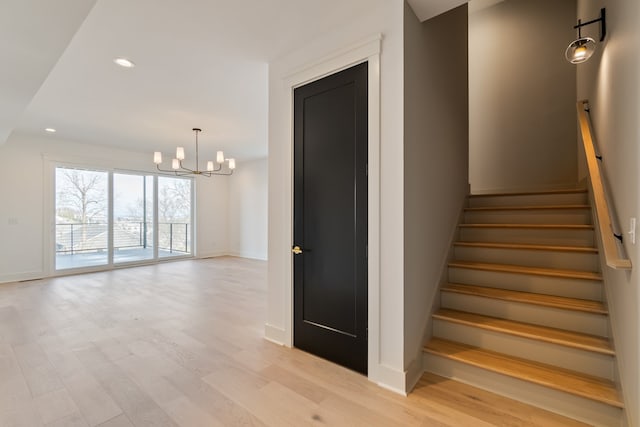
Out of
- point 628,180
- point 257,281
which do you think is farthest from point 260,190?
point 628,180

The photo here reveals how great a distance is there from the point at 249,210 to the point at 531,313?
23.7 feet

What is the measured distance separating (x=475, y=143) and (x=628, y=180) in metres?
3.48

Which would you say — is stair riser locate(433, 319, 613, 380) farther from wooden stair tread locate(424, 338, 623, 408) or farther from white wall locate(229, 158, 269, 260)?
white wall locate(229, 158, 269, 260)

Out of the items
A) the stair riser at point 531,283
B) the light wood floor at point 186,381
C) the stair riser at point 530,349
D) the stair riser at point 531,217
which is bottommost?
the light wood floor at point 186,381

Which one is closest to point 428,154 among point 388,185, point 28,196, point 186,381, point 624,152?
point 388,185

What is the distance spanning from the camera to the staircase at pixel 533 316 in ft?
5.94

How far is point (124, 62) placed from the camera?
2875 mm

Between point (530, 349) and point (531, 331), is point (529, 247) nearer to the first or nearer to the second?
point (531, 331)

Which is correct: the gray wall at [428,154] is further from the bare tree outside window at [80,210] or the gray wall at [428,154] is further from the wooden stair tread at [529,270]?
the bare tree outside window at [80,210]

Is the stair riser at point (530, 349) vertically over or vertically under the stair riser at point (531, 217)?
under

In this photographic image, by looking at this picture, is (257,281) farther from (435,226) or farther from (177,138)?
(435,226)

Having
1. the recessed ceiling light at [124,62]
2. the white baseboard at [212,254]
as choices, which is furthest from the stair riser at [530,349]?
the white baseboard at [212,254]

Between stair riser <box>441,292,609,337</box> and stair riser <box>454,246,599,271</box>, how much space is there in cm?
57

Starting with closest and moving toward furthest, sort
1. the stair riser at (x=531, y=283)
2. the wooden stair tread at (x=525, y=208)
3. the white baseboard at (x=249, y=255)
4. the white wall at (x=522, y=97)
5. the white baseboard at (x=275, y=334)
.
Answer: the stair riser at (x=531, y=283), the white baseboard at (x=275, y=334), the wooden stair tread at (x=525, y=208), the white wall at (x=522, y=97), the white baseboard at (x=249, y=255)
